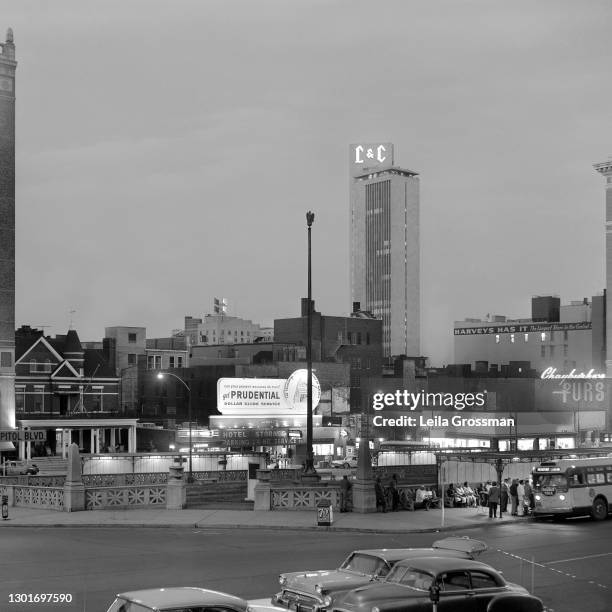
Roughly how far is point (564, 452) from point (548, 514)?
12.4 meters

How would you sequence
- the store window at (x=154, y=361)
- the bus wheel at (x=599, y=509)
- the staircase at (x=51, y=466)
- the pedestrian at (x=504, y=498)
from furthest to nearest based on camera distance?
1. the store window at (x=154, y=361)
2. the staircase at (x=51, y=466)
3. the pedestrian at (x=504, y=498)
4. the bus wheel at (x=599, y=509)

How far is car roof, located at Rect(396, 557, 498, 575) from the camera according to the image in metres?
17.6

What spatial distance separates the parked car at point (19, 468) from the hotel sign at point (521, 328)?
100 m

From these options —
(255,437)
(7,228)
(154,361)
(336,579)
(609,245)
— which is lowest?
→ (255,437)

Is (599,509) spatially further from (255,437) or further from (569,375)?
(569,375)

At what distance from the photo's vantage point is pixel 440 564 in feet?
58.2

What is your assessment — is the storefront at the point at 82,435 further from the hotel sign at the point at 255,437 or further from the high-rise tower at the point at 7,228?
the hotel sign at the point at 255,437

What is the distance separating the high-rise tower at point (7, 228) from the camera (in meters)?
87.5

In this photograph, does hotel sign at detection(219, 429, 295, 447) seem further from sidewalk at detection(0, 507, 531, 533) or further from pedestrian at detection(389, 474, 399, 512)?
sidewalk at detection(0, 507, 531, 533)

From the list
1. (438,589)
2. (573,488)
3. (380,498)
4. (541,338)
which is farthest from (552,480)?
(541,338)

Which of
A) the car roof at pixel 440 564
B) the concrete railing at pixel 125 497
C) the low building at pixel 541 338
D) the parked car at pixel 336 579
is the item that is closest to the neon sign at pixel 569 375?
the low building at pixel 541 338

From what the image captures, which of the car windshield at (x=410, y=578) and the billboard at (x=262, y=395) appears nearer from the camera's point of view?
the car windshield at (x=410, y=578)

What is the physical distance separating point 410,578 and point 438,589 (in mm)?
1481

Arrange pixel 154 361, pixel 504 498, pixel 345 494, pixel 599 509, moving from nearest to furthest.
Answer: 1. pixel 599 509
2. pixel 504 498
3. pixel 345 494
4. pixel 154 361
